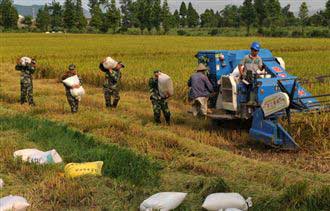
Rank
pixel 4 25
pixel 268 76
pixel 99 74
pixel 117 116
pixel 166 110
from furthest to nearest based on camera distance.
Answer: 1. pixel 4 25
2. pixel 99 74
3. pixel 117 116
4. pixel 166 110
5. pixel 268 76

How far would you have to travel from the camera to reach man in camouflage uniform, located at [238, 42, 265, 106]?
29.4 feet

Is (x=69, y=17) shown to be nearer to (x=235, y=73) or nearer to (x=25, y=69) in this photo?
(x=25, y=69)

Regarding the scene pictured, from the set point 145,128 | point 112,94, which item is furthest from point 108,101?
point 145,128

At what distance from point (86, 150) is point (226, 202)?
11.3 feet

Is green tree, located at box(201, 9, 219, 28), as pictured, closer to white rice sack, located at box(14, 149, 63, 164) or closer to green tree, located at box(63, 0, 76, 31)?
green tree, located at box(63, 0, 76, 31)

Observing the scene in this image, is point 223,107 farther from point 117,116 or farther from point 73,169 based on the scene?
point 73,169

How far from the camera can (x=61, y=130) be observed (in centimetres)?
941

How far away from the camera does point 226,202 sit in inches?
206

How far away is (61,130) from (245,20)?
2877 inches

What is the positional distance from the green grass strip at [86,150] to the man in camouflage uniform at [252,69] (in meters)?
2.62

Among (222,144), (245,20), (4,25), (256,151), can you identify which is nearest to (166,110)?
(222,144)

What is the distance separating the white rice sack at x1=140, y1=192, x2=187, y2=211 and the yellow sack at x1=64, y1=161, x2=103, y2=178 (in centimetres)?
144

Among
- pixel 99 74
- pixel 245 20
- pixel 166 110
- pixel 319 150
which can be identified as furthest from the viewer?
pixel 245 20

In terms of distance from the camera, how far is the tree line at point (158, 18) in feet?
255
